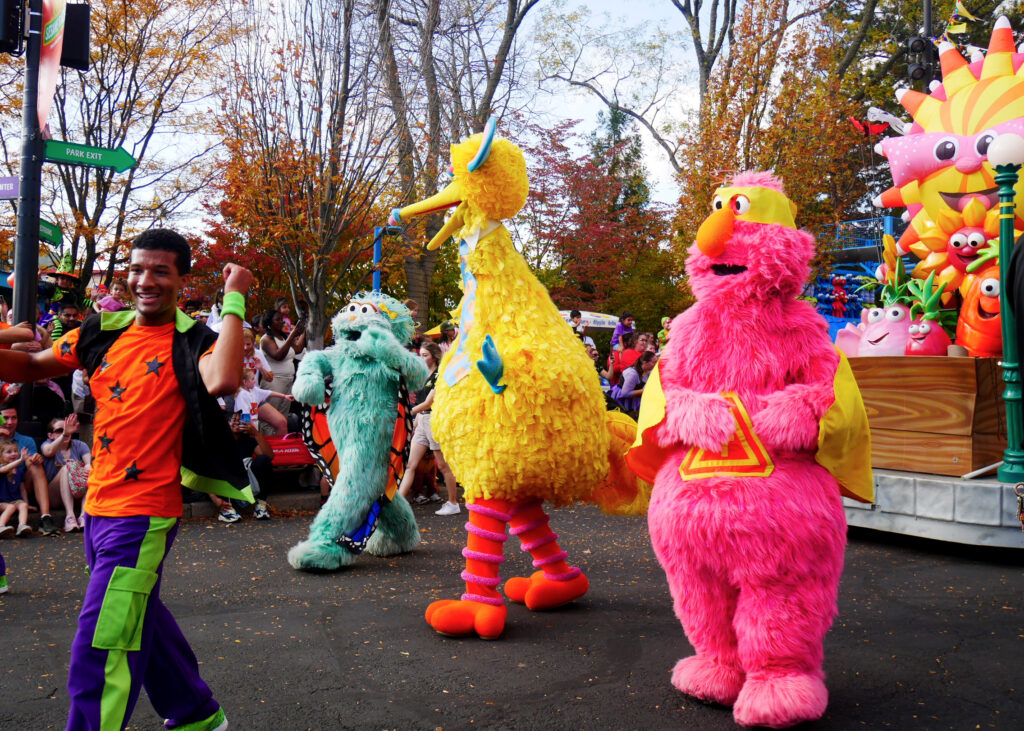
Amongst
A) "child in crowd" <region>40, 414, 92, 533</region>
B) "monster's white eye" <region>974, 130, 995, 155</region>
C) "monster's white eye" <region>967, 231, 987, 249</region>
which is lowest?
"child in crowd" <region>40, 414, 92, 533</region>

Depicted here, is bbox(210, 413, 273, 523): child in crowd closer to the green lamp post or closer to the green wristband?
the green wristband

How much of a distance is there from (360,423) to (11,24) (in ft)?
12.1

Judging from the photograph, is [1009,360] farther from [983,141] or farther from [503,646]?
[503,646]

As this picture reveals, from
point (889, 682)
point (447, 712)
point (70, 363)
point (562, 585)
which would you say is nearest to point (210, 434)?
point (70, 363)

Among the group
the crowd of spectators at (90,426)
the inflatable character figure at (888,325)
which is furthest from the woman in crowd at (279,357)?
the inflatable character figure at (888,325)

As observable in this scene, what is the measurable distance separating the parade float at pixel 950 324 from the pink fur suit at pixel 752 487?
2363 millimetres

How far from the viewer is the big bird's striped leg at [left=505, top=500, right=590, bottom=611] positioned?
14.2ft

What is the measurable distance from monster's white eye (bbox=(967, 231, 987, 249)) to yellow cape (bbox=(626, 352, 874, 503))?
13.3 feet

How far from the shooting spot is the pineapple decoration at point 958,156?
6.32 meters

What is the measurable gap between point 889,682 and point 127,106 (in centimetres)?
1166

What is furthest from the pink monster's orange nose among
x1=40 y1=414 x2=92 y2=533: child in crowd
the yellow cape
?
x1=40 y1=414 x2=92 y2=533: child in crowd

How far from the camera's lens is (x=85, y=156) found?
6.03 m

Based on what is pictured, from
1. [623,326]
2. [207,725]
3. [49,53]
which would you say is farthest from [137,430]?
[623,326]

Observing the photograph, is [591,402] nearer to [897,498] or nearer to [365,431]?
[365,431]
